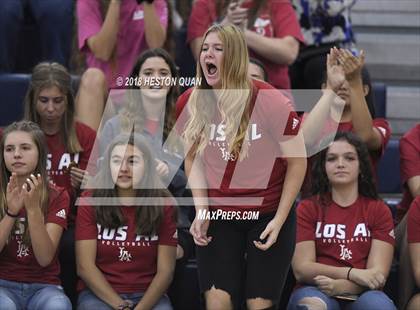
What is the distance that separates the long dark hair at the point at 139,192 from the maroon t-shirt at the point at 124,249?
29mm

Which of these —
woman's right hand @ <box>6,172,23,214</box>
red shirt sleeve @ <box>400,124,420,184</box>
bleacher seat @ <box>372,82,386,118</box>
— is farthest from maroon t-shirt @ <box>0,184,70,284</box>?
bleacher seat @ <box>372,82,386,118</box>

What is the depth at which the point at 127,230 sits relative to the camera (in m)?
4.71

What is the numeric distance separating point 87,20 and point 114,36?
0.69ft

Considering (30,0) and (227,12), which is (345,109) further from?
(30,0)

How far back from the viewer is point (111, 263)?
4688 millimetres

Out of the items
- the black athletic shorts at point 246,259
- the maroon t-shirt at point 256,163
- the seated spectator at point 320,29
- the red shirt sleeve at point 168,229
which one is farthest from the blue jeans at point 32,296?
the seated spectator at point 320,29

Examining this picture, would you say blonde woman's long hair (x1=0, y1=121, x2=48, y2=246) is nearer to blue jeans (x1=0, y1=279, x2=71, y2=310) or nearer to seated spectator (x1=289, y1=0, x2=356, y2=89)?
blue jeans (x1=0, y1=279, x2=71, y2=310)

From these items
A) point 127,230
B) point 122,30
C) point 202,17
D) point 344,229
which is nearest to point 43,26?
point 122,30

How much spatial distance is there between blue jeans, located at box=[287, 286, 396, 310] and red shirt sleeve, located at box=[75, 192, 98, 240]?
0.96 m

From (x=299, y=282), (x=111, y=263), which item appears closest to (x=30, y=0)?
(x=111, y=263)

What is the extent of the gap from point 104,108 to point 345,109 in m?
1.28

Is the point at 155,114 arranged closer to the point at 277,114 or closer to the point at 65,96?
the point at 65,96

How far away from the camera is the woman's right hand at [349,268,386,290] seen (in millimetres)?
4555

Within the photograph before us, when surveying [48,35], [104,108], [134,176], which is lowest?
[134,176]
